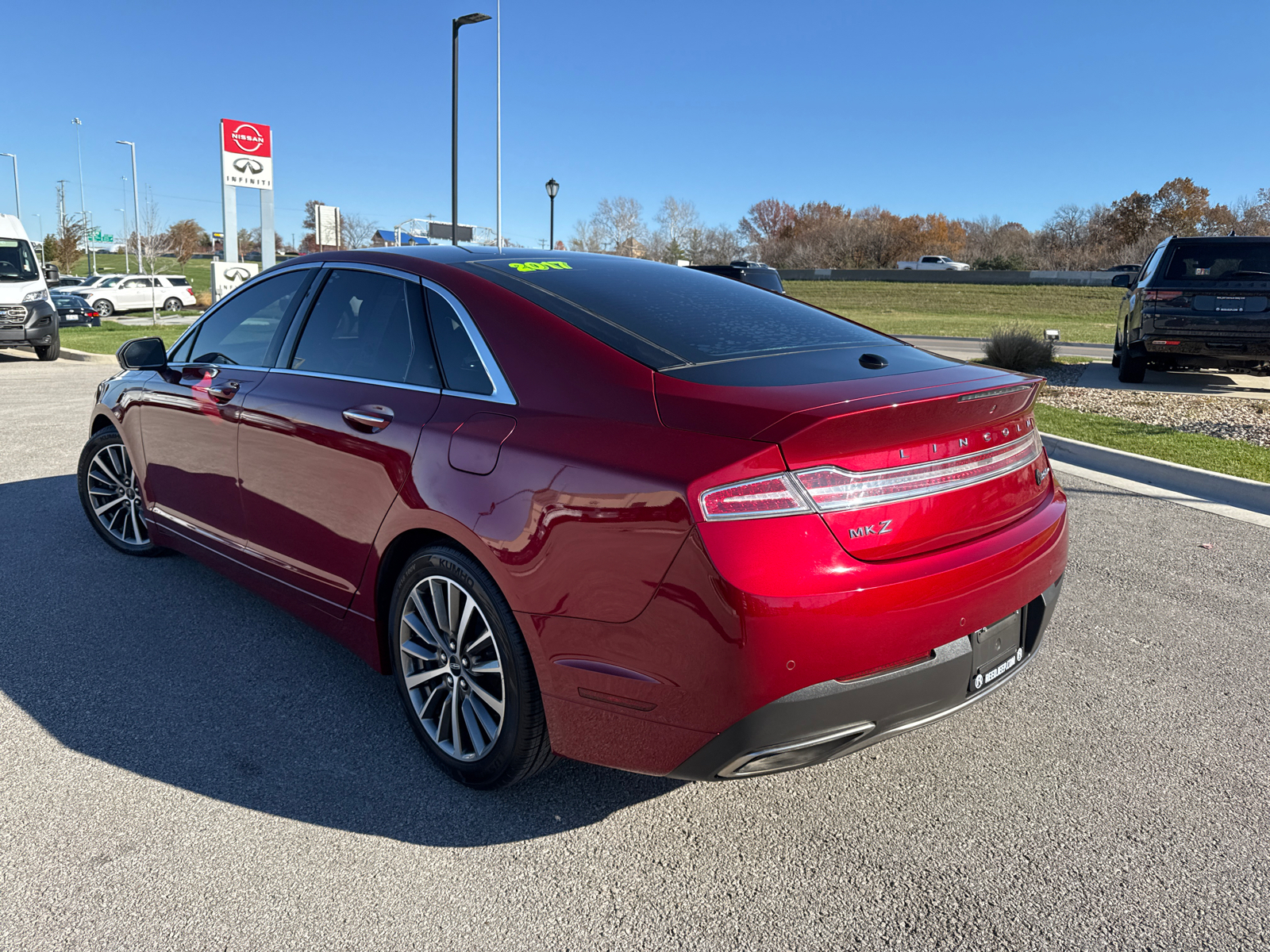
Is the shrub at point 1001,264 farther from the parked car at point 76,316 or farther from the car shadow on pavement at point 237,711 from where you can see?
the car shadow on pavement at point 237,711

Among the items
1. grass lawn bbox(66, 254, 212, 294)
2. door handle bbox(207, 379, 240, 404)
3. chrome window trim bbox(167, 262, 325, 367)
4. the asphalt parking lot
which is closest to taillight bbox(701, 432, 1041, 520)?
the asphalt parking lot

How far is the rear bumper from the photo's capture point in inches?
89.4

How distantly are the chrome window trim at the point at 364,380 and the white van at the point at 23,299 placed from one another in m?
15.9

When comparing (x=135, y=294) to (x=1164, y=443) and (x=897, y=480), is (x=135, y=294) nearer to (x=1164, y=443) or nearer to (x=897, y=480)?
(x=1164, y=443)

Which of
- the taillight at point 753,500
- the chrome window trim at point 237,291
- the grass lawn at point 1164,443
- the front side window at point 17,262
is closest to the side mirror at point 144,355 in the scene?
the chrome window trim at point 237,291

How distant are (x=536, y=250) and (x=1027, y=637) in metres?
2.35

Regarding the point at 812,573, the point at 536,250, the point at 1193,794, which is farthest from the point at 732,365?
the point at 1193,794

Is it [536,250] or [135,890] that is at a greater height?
[536,250]

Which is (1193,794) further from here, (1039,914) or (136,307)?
(136,307)

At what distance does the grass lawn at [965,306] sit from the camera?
29562 millimetres

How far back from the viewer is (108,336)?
75.8 ft

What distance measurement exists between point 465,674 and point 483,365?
957 mm

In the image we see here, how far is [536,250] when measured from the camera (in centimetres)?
383

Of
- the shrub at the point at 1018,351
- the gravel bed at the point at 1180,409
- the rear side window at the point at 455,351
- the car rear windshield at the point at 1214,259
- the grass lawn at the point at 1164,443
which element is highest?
the car rear windshield at the point at 1214,259
